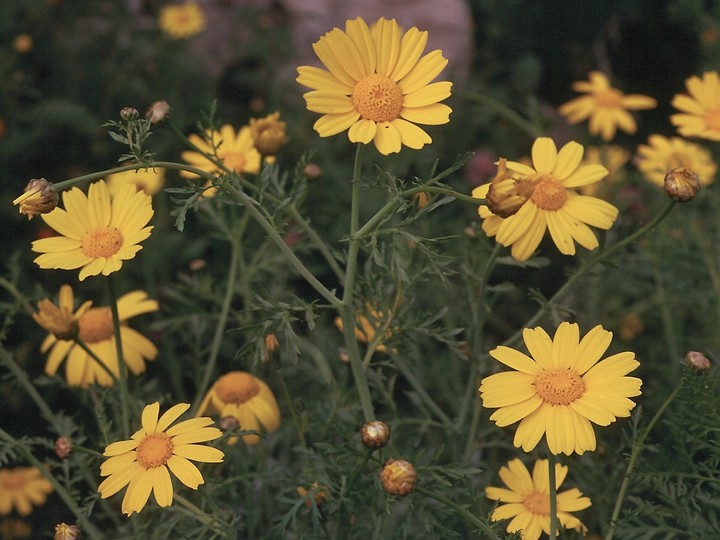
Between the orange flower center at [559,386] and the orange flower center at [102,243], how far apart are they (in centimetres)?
83

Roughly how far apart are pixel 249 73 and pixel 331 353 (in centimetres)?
203

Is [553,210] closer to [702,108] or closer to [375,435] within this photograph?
[375,435]

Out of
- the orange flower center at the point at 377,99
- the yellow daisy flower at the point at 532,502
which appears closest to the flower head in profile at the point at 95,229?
the orange flower center at the point at 377,99

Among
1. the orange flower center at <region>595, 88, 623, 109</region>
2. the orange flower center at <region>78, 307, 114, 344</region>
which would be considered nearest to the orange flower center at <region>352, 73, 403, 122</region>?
the orange flower center at <region>78, 307, 114, 344</region>

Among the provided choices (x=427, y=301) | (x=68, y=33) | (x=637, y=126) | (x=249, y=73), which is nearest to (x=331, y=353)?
(x=427, y=301)

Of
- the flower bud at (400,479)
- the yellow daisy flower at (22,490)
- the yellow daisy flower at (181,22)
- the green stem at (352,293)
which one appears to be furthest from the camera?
the yellow daisy flower at (181,22)

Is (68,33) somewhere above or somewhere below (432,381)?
above

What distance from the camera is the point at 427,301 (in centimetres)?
327

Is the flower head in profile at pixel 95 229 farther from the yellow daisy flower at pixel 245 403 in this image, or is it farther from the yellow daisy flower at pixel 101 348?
the yellow daisy flower at pixel 245 403

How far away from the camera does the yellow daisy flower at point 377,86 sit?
1.68 meters

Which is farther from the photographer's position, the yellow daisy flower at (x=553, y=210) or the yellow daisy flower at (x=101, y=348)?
the yellow daisy flower at (x=101, y=348)

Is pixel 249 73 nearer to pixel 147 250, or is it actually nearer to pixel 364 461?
pixel 147 250

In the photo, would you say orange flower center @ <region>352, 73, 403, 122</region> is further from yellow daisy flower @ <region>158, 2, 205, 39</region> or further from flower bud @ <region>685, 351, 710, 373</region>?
yellow daisy flower @ <region>158, 2, 205, 39</region>

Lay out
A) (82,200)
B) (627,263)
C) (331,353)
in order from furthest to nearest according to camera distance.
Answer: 1. (627,263)
2. (331,353)
3. (82,200)
